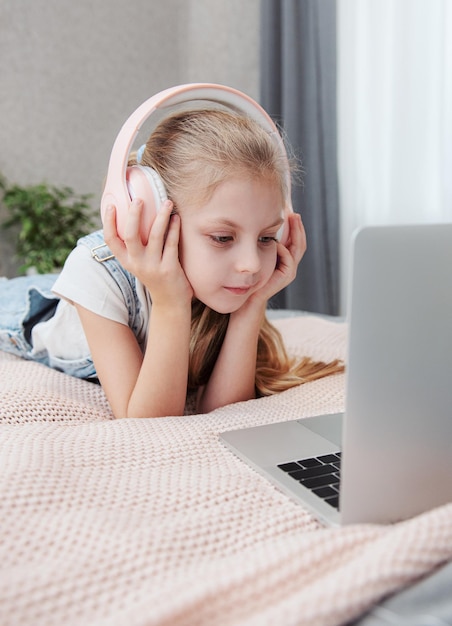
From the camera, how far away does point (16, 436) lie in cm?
66

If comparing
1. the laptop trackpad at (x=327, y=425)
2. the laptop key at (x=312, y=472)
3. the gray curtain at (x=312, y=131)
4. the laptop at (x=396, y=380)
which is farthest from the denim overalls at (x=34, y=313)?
the gray curtain at (x=312, y=131)

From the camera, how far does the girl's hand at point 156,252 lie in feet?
2.70

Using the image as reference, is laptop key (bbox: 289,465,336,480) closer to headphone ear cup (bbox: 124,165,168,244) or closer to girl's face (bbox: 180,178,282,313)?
girl's face (bbox: 180,178,282,313)

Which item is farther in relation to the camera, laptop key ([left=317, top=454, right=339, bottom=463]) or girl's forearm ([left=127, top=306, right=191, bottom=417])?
girl's forearm ([left=127, top=306, right=191, bottom=417])

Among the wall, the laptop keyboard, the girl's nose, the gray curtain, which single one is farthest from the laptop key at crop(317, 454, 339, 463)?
the wall

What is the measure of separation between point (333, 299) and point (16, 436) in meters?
2.17

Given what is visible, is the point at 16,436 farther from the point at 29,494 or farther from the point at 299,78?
the point at 299,78

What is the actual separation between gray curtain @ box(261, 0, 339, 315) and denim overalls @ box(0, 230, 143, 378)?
1.42 m

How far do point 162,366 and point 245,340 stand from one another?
0.55ft

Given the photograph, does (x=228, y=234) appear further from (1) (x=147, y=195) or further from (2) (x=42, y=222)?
(2) (x=42, y=222)

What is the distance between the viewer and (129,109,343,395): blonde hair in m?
0.86

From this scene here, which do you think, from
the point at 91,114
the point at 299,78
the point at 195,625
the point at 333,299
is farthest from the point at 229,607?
the point at 91,114

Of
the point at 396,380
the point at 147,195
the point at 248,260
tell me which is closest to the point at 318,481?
the point at 396,380

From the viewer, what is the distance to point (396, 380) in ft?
1.61
